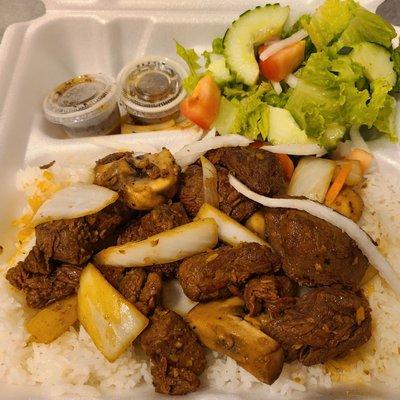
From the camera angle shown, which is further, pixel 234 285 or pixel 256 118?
pixel 256 118

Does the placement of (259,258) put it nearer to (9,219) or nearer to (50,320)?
(50,320)

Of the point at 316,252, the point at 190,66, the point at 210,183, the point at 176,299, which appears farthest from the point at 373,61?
the point at 176,299

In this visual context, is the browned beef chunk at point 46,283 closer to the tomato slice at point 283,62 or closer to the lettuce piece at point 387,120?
the tomato slice at point 283,62

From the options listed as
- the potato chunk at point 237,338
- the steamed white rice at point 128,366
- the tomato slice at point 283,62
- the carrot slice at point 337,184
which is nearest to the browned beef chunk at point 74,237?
the steamed white rice at point 128,366

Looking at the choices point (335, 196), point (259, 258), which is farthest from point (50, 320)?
point (335, 196)

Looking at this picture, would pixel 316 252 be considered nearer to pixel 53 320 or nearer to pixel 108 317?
pixel 108 317

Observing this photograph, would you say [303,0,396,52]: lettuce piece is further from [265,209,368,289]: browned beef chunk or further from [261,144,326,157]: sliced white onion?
[265,209,368,289]: browned beef chunk
